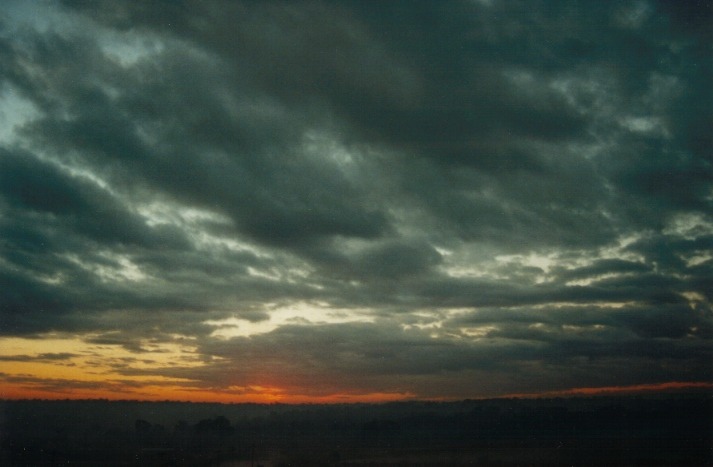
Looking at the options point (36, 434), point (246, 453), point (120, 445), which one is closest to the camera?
point (246, 453)

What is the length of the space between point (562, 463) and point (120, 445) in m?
121

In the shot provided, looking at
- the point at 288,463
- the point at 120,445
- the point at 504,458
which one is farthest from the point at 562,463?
the point at 120,445

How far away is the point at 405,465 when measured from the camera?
111750 millimetres

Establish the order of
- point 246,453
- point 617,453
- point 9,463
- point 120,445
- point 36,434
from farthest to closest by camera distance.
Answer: point 36,434, point 120,445, point 617,453, point 246,453, point 9,463

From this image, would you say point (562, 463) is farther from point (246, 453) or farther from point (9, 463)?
point (9, 463)

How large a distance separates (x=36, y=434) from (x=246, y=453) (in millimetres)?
105752

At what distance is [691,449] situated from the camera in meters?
159

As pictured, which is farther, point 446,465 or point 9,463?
point 9,463

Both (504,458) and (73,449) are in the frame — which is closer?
(504,458)

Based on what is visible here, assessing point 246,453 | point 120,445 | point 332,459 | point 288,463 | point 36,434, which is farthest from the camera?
point 36,434

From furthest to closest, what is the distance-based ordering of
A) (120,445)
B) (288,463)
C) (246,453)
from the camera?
(120,445) → (246,453) → (288,463)

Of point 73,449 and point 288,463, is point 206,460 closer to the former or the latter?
point 288,463

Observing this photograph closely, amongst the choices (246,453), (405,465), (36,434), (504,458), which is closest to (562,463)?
(504,458)

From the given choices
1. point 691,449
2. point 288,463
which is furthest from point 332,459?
point 691,449
